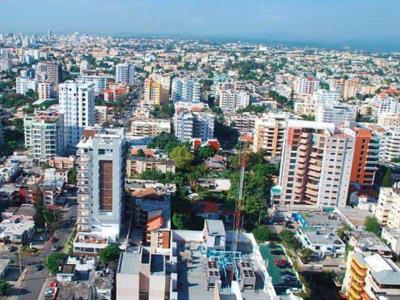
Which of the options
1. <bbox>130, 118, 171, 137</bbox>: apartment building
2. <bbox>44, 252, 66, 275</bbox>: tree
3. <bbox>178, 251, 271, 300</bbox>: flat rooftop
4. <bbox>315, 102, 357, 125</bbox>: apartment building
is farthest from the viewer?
<bbox>315, 102, 357, 125</bbox>: apartment building

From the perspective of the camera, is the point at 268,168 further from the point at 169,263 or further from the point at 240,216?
the point at 169,263

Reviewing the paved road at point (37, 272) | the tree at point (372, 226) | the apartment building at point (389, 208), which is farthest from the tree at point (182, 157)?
the tree at point (372, 226)

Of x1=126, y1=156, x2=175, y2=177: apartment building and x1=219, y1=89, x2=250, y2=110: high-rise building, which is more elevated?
x1=219, y1=89, x2=250, y2=110: high-rise building

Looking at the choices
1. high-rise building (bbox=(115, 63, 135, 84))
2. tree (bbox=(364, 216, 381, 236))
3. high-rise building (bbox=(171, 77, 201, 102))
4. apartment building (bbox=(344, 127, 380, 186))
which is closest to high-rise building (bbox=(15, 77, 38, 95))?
high-rise building (bbox=(115, 63, 135, 84))

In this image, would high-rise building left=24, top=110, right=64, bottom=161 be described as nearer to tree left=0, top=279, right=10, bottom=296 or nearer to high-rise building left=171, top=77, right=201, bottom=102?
tree left=0, top=279, right=10, bottom=296

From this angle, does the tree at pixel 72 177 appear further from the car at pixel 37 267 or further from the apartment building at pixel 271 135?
the apartment building at pixel 271 135
